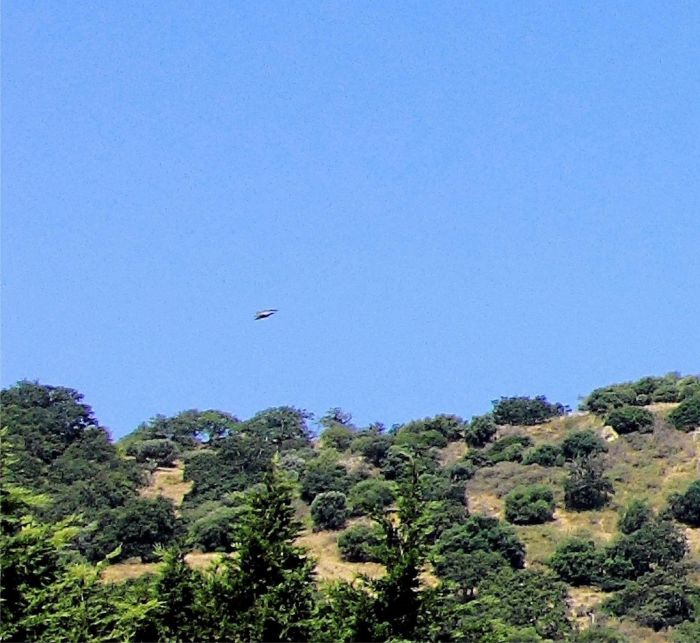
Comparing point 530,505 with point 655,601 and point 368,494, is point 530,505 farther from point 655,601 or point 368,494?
point 655,601

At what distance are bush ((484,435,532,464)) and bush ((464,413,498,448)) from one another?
5.51ft

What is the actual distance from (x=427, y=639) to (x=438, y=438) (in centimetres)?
7905

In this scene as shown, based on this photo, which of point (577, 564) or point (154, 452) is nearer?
point (577, 564)

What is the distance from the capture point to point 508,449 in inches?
3639

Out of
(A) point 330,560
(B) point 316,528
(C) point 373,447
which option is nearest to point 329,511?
(B) point 316,528

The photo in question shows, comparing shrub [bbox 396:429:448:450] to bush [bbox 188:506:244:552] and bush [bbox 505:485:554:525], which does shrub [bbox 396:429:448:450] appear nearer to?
bush [bbox 505:485:554:525]

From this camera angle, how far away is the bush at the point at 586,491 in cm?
8038

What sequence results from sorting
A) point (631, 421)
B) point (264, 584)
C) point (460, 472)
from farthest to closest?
point (631, 421) → point (460, 472) → point (264, 584)

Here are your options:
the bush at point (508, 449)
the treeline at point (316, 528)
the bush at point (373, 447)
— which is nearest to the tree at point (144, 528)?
the treeline at point (316, 528)

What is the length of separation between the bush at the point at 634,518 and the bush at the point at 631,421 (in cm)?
1627

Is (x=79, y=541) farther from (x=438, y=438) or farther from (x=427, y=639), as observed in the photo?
(x=427, y=639)

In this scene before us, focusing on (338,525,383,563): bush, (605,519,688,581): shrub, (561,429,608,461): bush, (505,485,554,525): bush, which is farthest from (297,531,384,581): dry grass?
(561,429,608,461): bush

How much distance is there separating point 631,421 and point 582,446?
4.89 metres

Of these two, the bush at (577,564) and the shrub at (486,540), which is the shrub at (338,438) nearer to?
the shrub at (486,540)
